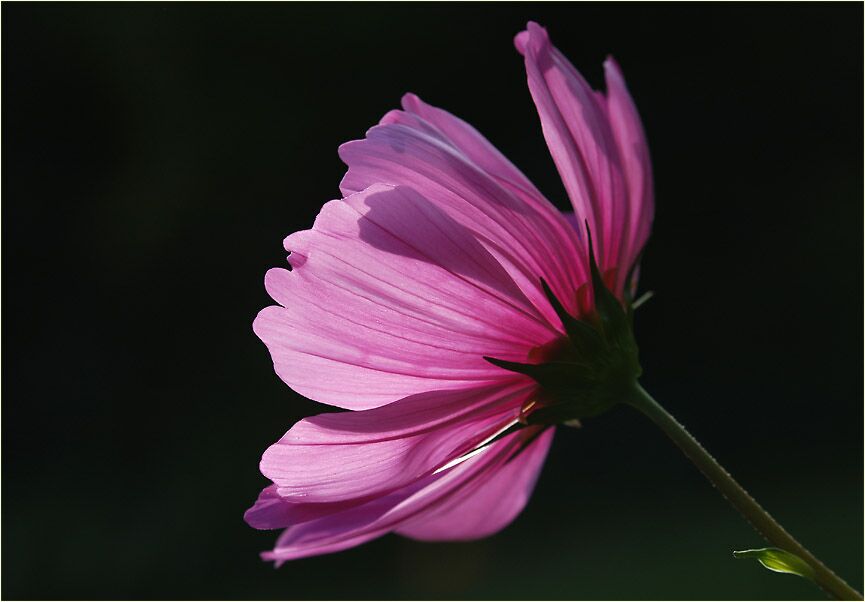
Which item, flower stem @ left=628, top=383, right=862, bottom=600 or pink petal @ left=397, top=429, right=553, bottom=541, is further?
pink petal @ left=397, top=429, right=553, bottom=541

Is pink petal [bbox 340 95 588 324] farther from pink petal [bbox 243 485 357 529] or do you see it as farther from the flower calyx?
pink petal [bbox 243 485 357 529]

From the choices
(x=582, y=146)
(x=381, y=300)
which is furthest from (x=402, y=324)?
(x=582, y=146)

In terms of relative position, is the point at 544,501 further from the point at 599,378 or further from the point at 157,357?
the point at 599,378

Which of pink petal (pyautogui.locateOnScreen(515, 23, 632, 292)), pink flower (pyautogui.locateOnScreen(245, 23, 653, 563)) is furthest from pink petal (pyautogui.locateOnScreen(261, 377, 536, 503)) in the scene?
pink petal (pyautogui.locateOnScreen(515, 23, 632, 292))

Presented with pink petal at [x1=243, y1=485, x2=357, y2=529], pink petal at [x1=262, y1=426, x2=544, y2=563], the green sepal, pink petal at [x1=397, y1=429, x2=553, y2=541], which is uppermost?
the green sepal

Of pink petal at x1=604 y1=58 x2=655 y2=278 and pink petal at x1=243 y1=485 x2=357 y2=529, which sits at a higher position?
pink petal at x1=604 y1=58 x2=655 y2=278

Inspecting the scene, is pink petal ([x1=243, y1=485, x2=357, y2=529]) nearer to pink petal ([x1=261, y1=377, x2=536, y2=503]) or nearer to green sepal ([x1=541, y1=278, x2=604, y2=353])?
pink petal ([x1=261, y1=377, x2=536, y2=503])

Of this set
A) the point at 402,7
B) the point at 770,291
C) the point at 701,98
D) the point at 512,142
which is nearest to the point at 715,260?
the point at 770,291

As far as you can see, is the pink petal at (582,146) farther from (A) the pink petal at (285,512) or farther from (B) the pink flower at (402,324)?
(A) the pink petal at (285,512)
